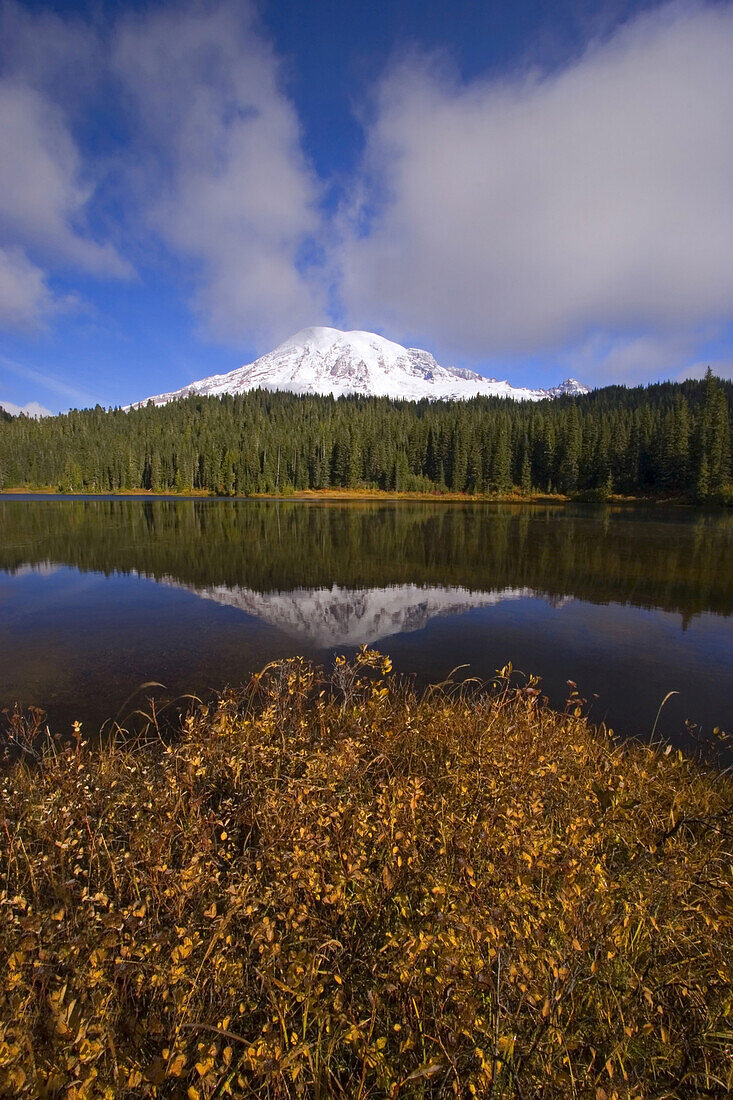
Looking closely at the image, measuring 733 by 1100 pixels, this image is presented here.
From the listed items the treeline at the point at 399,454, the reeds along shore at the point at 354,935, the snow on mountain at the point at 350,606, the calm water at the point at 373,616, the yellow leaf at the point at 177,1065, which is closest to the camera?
the yellow leaf at the point at 177,1065

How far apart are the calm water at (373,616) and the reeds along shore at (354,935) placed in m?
5.57

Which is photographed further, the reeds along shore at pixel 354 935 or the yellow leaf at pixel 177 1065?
the reeds along shore at pixel 354 935

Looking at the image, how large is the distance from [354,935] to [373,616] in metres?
14.1

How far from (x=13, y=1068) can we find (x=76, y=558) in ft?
106

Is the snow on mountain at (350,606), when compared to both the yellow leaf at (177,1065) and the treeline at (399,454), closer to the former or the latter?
the yellow leaf at (177,1065)

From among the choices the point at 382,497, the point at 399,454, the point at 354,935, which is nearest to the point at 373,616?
the point at 354,935

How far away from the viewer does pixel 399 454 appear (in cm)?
13150

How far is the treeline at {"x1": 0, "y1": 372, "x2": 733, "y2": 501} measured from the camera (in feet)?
349

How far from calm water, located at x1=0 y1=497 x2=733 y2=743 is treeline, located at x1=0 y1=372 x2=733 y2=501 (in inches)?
3172

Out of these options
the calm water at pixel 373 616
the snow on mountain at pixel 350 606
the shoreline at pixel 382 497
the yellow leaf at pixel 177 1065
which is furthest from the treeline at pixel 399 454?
the yellow leaf at pixel 177 1065

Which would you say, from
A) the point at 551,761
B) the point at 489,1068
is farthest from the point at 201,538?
the point at 489,1068

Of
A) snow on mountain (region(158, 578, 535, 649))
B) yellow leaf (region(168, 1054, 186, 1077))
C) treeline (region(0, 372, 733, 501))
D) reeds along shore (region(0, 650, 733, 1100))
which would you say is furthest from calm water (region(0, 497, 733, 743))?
treeline (region(0, 372, 733, 501))

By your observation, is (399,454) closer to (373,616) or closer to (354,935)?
(373,616)

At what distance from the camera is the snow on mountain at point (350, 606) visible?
640 inches
